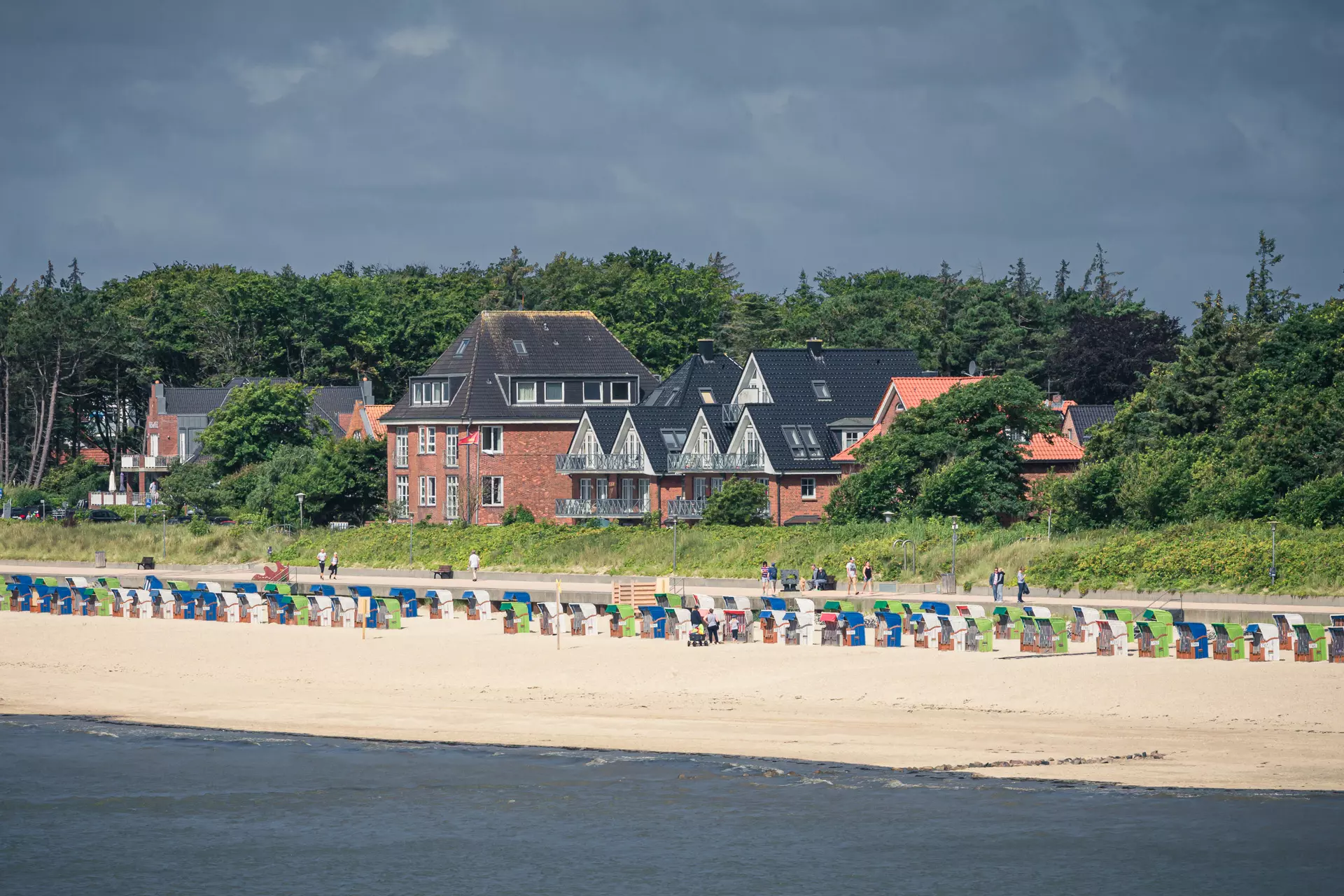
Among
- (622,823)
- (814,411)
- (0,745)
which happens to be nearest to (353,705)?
(0,745)

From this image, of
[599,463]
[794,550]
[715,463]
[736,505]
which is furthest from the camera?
[599,463]

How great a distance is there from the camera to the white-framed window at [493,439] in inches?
3632

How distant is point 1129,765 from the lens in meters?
28.7

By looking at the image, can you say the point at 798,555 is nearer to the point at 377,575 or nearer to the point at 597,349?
the point at 377,575

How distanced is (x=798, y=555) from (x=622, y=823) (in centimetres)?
3977

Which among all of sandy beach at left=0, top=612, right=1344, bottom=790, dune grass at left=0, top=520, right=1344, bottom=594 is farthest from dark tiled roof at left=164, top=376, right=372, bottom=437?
sandy beach at left=0, top=612, right=1344, bottom=790

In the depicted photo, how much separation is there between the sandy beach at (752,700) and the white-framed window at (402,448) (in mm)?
44351

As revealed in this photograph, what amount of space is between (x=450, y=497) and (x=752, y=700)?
57049mm

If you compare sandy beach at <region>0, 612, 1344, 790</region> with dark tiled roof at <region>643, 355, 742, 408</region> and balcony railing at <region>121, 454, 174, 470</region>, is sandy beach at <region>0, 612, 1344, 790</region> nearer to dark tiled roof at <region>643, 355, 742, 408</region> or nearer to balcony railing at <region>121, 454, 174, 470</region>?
dark tiled roof at <region>643, 355, 742, 408</region>

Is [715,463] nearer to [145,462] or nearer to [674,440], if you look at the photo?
[674,440]

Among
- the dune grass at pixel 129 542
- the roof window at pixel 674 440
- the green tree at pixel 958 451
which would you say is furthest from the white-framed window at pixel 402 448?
the green tree at pixel 958 451

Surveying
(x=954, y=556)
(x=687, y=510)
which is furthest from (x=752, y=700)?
(x=687, y=510)

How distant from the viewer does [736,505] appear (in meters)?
75.8

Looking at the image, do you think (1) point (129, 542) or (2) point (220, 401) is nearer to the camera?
(1) point (129, 542)
